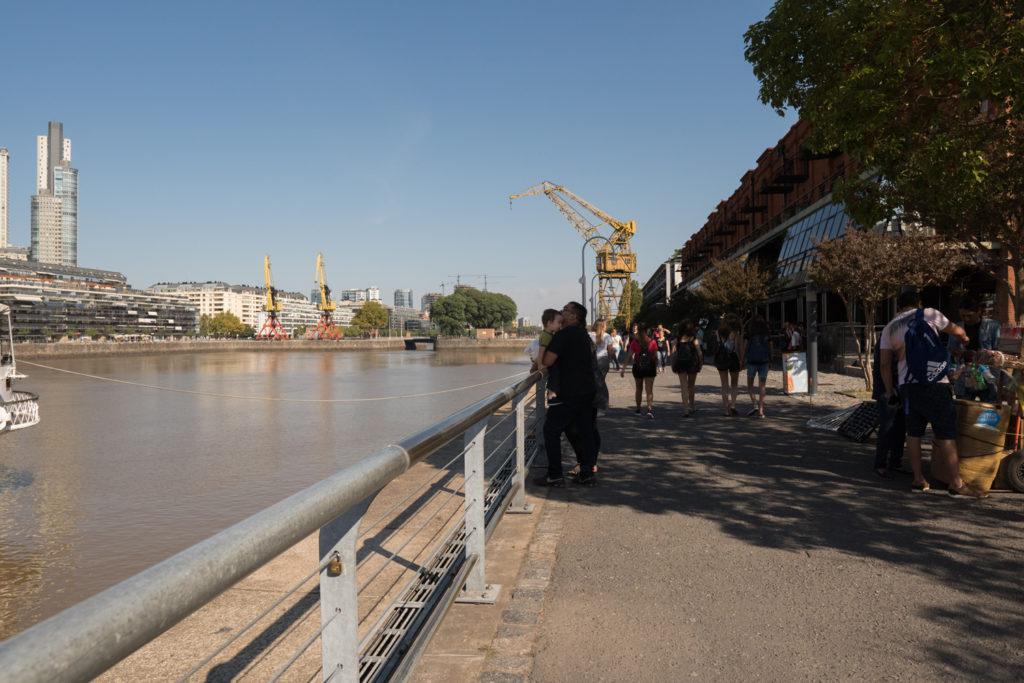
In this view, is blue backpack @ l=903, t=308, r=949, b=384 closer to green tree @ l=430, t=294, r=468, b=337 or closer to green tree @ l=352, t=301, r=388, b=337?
green tree @ l=430, t=294, r=468, b=337

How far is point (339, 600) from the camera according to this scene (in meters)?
1.99

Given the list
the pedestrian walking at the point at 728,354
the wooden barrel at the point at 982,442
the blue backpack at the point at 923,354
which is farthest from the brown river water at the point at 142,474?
the wooden barrel at the point at 982,442

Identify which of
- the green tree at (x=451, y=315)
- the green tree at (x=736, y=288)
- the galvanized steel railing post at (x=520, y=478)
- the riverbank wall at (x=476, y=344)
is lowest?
the galvanized steel railing post at (x=520, y=478)

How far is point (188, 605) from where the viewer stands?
1.12 metres

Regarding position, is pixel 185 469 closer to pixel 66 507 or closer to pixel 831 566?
pixel 66 507

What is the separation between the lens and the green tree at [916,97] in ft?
21.5

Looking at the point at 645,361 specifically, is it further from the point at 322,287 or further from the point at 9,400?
the point at 322,287

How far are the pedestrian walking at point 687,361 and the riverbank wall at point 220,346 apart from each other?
86.1m

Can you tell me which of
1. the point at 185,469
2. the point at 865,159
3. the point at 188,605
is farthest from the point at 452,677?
the point at 185,469

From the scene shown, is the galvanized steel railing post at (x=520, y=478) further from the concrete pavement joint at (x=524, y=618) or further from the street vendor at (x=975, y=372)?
the street vendor at (x=975, y=372)

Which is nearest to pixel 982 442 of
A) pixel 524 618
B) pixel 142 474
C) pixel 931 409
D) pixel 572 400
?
pixel 931 409

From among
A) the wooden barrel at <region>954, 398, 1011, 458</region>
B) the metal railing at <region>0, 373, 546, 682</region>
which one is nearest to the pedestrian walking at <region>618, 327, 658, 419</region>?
the wooden barrel at <region>954, 398, 1011, 458</region>

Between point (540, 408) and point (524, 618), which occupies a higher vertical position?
point (540, 408)

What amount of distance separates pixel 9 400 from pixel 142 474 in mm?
5351
